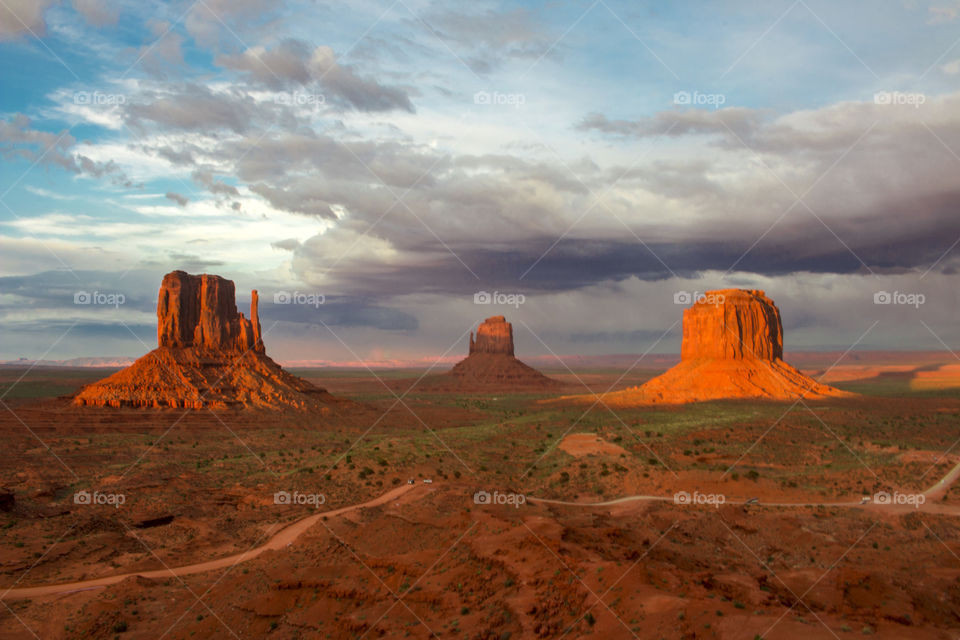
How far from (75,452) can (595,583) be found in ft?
185

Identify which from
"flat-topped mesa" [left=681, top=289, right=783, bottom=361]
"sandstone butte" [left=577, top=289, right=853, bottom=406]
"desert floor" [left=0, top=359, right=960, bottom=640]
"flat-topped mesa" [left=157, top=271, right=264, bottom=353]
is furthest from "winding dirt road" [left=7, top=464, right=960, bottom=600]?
"flat-topped mesa" [left=681, top=289, right=783, bottom=361]

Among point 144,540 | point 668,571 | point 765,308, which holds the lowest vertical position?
point 144,540

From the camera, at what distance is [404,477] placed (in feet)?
133

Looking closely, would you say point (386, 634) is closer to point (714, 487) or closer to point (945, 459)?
point (714, 487)

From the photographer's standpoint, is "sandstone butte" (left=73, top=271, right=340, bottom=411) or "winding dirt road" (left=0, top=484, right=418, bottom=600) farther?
"sandstone butte" (left=73, top=271, right=340, bottom=411)

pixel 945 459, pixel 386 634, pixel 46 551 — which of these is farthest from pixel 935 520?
pixel 46 551

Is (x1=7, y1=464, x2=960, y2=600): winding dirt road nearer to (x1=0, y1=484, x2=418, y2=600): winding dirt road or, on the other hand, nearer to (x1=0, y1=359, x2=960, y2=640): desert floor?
(x1=0, y1=484, x2=418, y2=600): winding dirt road

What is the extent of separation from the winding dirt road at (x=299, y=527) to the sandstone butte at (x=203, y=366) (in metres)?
53.1

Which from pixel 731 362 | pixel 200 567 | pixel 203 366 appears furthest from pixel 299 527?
pixel 731 362

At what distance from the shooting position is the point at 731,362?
10494 centimetres

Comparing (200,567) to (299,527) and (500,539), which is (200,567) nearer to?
(299,527)

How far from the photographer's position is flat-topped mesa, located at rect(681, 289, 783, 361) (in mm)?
106562

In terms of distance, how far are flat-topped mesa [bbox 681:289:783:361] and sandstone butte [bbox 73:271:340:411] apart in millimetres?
71024

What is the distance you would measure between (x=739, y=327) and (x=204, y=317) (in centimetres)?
9300
